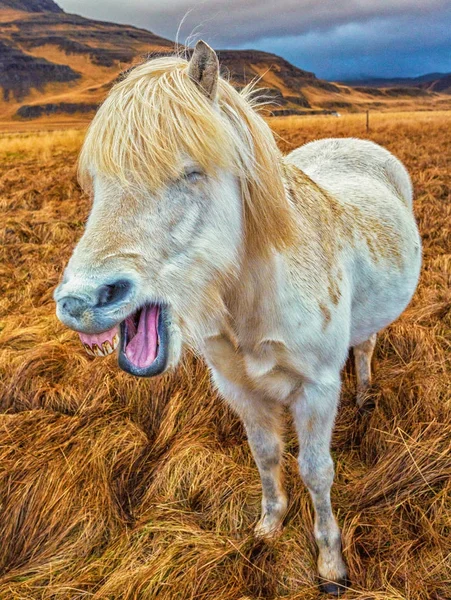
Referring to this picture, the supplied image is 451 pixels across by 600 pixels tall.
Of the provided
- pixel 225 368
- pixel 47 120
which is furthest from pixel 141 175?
pixel 47 120

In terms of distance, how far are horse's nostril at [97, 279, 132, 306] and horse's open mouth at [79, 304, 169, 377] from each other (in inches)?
4.9

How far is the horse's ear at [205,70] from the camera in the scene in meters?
1.38

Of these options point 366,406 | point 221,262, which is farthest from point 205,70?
point 366,406

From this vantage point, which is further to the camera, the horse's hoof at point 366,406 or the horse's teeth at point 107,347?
the horse's hoof at point 366,406

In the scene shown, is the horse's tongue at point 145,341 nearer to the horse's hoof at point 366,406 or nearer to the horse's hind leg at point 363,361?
the horse's hoof at point 366,406

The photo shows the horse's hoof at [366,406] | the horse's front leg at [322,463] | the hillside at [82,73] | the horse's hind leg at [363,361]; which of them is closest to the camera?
the horse's front leg at [322,463]

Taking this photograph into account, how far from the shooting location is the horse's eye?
4.48 ft

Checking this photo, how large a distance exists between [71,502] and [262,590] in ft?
3.64

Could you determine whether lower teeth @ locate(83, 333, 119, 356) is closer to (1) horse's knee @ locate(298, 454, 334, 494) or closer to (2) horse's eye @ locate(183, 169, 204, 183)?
(2) horse's eye @ locate(183, 169, 204, 183)

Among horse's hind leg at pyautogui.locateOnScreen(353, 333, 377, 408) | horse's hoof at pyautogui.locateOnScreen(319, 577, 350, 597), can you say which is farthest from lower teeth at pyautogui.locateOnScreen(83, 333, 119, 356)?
horse's hind leg at pyautogui.locateOnScreen(353, 333, 377, 408)

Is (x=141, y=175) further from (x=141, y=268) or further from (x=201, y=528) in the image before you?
(x=201, y=528)

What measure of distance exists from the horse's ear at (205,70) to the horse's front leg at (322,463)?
123 cm

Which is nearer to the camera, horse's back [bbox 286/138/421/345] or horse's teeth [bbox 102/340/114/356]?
horse's teeth [bbox 102/340/114/356]

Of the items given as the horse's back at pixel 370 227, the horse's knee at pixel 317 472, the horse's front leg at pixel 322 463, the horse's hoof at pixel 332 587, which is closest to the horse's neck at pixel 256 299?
the horse's front leg at pixel 322 463
